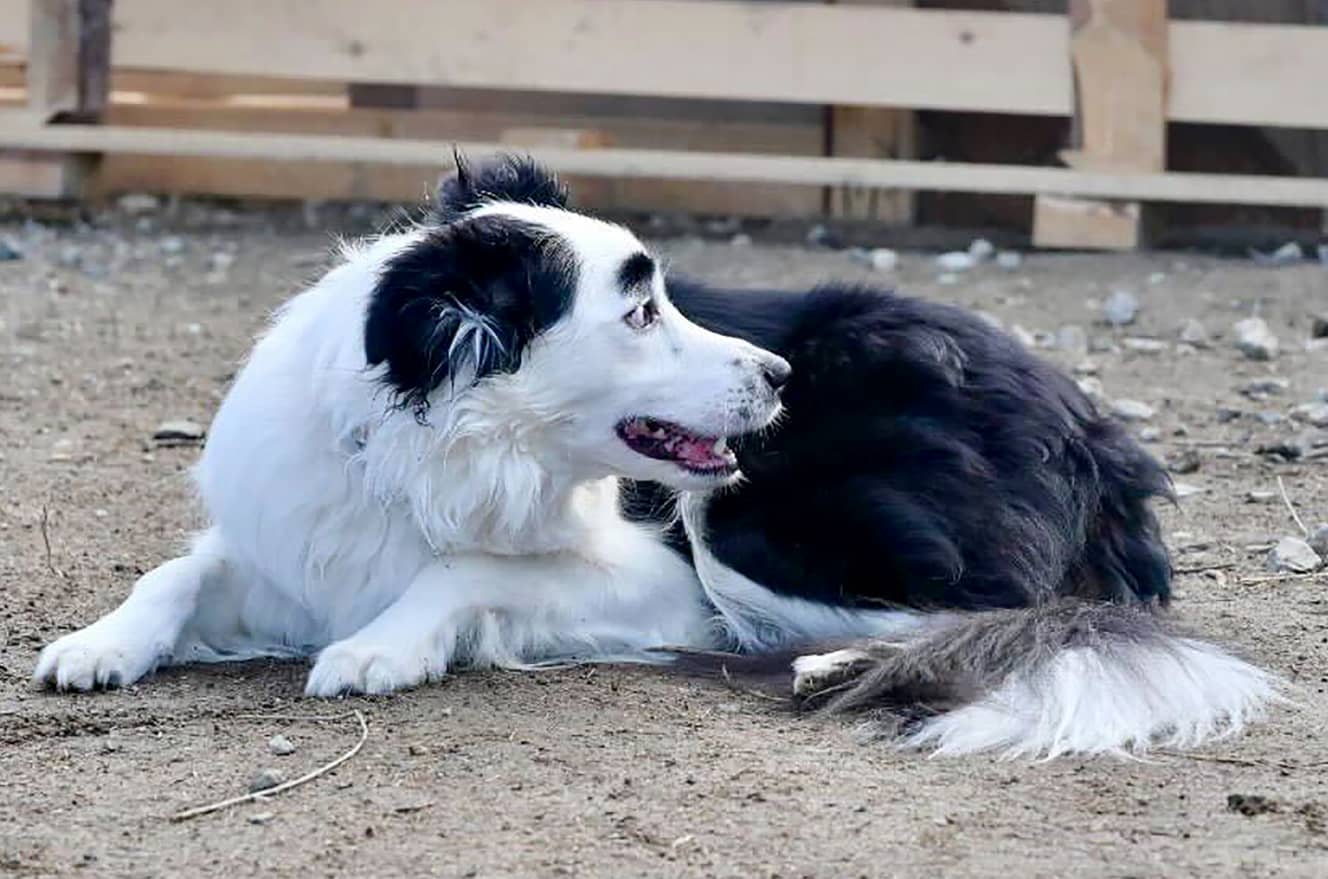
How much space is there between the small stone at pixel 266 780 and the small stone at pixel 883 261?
5718 mm

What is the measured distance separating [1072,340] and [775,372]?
3.76 metres

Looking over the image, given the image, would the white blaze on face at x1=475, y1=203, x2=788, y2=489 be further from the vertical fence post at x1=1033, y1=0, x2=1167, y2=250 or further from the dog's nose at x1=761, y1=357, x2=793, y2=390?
the vertical fence post at x1=1033, y1=0, x2=1167, y2=250

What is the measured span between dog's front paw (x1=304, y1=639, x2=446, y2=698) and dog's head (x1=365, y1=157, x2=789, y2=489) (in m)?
0.44

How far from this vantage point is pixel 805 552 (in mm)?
4094

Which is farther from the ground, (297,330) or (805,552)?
(297,330)

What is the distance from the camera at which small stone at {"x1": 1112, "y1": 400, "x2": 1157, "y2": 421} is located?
20.6 feet

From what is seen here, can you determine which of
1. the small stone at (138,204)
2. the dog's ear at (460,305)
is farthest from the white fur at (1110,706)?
the small stone at (138,204)

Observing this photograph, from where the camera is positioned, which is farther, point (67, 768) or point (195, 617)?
point (195, 617)

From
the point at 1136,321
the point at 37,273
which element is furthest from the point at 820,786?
Answer: the point at 37,273

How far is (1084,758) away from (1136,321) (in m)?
4.74

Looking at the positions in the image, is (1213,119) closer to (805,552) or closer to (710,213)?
(710,213)

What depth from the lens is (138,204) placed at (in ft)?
32.6

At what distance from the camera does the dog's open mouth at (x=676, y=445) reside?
3.78m

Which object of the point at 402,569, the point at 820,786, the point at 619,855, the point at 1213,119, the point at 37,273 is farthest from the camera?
the point at 1213,119
